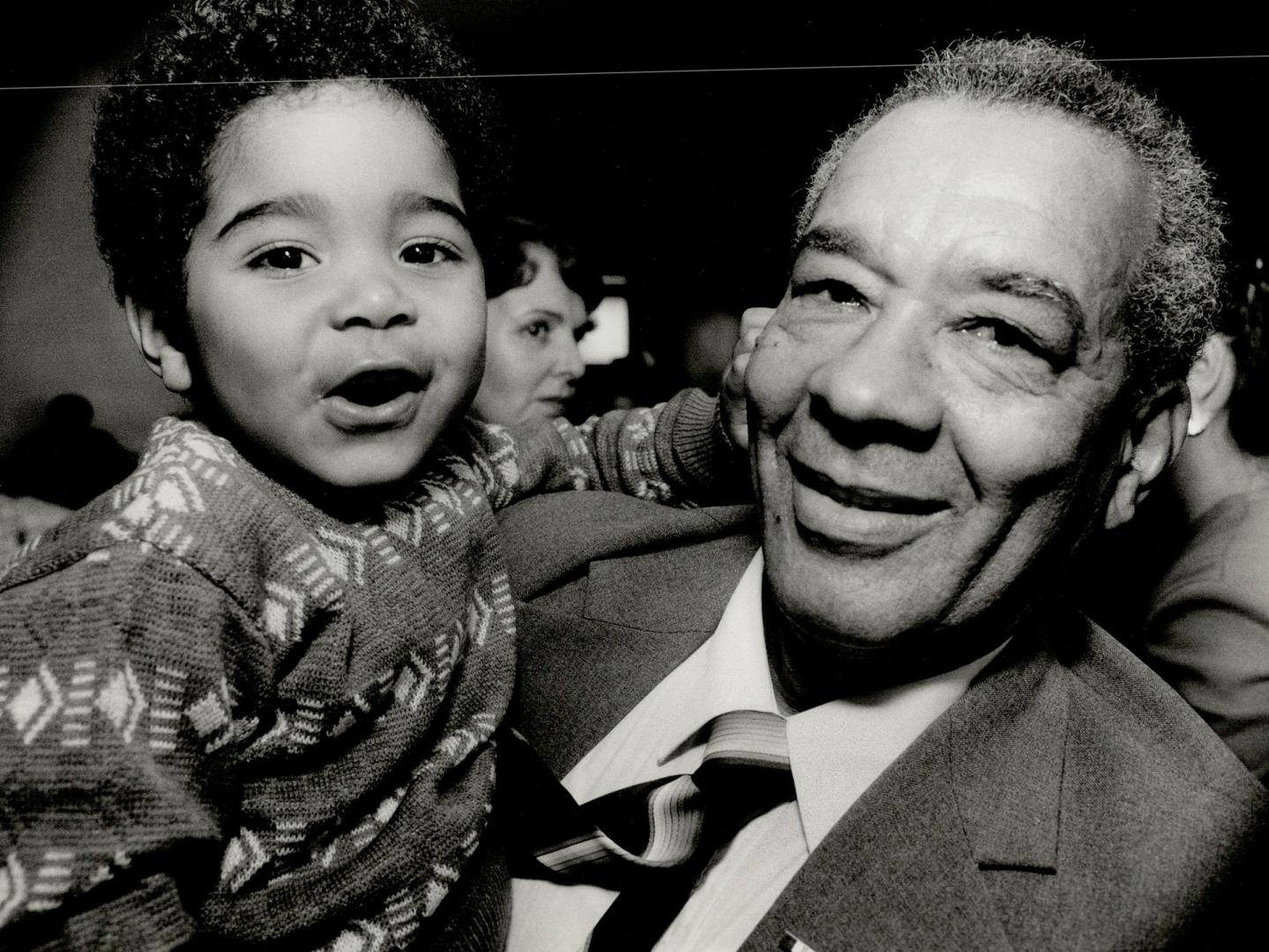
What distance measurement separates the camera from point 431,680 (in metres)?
1.15

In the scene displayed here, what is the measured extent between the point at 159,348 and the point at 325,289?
1.19ft

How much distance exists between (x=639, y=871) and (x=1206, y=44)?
1.54 metres

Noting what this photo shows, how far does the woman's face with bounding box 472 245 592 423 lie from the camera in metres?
2.72

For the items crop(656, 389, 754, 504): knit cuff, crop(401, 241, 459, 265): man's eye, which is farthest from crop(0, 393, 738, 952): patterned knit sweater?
crop(656, 389, 754, 504): knit cuff

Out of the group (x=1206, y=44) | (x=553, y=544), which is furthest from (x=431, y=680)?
(x=1206, y=44)

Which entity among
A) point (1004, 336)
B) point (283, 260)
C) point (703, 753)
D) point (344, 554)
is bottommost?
point (703, 753)

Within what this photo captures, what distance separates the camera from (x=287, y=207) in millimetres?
1069

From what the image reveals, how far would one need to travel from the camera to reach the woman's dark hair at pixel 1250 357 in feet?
6.33

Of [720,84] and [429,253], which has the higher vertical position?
[720,84]

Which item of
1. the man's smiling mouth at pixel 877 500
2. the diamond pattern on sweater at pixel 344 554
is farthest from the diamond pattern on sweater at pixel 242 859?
the man's smiling mouth at pixel 877 500

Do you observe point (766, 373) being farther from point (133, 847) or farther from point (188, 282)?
point (133, 847)

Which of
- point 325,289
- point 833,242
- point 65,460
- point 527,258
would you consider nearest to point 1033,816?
point 833,242

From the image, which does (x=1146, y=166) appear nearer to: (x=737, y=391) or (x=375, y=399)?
(x=737, y=391)

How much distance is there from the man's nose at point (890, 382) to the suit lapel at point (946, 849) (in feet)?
1.44
